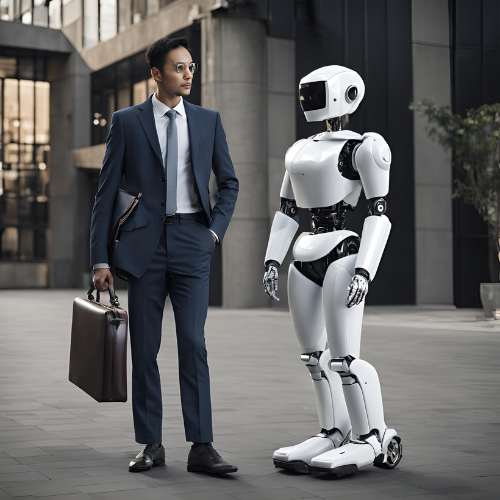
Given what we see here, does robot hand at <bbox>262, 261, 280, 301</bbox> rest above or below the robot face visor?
below

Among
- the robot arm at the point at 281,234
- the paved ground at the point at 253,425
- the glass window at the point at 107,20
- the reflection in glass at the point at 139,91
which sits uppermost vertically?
the glass window at the point at 107,20

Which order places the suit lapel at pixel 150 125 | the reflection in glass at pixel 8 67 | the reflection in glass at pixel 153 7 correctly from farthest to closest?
the reflection in glass at pixel 8 67 < the reflection in glass at pixel 153 7 < the suit lapel at pixel 150 125

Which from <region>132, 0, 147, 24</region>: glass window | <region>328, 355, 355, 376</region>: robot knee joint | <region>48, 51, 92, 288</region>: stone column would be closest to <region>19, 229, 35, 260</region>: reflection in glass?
<region>48, 51, 92, 288</region>: stone column

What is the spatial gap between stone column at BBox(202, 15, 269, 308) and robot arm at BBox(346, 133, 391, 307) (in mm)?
16684

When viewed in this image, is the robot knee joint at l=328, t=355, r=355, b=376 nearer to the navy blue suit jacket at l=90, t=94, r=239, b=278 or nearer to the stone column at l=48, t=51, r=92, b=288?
the navy blue suit jacket at l=90, t=94, r=239, b=278

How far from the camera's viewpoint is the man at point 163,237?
467 cm

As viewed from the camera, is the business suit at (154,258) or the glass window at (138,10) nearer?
the business suit at (154,258)

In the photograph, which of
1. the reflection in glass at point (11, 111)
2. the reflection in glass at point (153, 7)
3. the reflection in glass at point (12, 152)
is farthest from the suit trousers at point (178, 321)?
the reflection in glass at point (11, 111)

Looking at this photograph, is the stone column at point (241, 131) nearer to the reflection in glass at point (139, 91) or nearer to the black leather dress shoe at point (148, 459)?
the reflection in glass at point (139, 91)

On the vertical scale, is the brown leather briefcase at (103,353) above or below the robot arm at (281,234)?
below

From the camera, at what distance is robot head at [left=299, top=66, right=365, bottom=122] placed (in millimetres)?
4914

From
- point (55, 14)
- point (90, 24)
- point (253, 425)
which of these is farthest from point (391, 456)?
point (55, 14)

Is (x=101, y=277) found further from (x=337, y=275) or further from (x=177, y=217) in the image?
(x=337, y=275)

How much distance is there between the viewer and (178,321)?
4.71m
